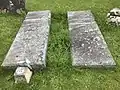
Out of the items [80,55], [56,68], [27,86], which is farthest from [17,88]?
[80,55]

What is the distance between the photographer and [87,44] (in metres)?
4.82

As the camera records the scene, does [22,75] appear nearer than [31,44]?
Yes

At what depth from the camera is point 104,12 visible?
700 cm

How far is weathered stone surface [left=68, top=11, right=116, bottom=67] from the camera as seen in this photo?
166 inches

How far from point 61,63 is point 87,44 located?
719 millimetres

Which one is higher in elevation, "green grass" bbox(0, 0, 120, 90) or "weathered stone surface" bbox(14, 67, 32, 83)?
"weathered stone surface" bbox(14, 67, 32, 83)

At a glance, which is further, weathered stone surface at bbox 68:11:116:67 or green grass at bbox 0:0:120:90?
weathered stone surface at bbox 68:11:116:67

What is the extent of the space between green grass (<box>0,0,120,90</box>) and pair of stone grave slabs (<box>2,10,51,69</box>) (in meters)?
0.13

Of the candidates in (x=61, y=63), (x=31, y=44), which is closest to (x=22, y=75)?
(x=61, y=63)

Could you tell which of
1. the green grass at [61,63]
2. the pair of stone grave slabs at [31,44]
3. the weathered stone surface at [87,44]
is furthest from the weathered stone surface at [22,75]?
the weathered stone surface at [87,44]

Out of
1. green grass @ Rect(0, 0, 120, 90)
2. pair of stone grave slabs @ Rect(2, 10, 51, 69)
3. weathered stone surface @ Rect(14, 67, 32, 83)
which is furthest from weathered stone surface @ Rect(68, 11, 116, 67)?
weathered stone surface @ Rect(14, 67, 32, 83)

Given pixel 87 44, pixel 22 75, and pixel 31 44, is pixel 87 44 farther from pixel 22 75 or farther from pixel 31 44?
pixel 22 75

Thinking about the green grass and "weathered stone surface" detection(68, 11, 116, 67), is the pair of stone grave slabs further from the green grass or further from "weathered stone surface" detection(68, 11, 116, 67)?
"weathered stone surface" detection(68, 11, 116, 67)

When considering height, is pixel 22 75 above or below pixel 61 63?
above
